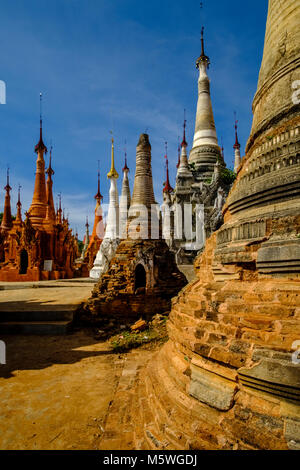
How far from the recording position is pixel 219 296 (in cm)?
314

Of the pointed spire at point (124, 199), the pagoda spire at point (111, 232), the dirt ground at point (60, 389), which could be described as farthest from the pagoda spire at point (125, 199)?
the dirt ground at point (60, 389)

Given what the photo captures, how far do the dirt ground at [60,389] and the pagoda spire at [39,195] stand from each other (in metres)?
16.2

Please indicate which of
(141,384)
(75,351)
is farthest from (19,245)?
(141,384)

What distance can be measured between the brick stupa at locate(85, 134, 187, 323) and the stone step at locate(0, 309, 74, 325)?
81 cm

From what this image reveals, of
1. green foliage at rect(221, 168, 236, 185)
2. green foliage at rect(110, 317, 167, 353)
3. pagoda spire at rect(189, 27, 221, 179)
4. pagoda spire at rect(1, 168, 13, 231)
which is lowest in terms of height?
green foliage at rect(110, 317, 167, 353)

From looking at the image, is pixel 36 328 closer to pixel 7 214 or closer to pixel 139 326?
pixel 139 326

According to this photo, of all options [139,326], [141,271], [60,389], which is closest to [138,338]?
[139,326]

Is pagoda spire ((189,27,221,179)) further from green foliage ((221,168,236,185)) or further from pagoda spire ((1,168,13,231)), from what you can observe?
pagoda spire ((1,168,13,231))

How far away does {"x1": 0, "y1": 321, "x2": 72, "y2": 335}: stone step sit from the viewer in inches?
299

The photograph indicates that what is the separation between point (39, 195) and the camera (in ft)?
72.8

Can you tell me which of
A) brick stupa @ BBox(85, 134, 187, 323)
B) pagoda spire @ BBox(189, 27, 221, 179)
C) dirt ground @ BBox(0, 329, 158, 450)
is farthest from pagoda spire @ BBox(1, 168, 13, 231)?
dirt ground @ BBox(0, 329, 158, 450)

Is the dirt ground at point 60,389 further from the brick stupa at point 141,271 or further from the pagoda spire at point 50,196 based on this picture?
the pagoda spire at point 50,196

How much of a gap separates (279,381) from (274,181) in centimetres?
229

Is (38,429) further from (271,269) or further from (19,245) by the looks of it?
(19,245)
